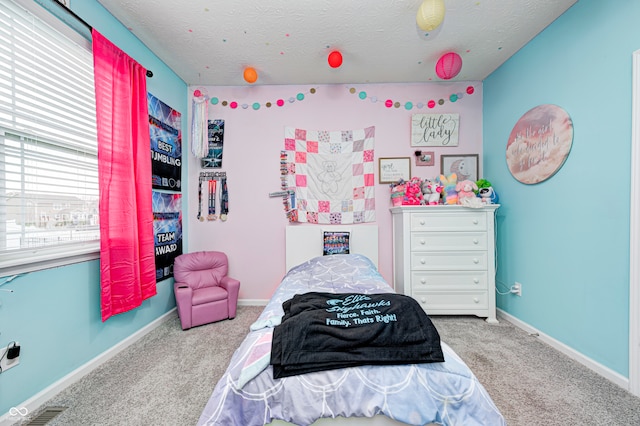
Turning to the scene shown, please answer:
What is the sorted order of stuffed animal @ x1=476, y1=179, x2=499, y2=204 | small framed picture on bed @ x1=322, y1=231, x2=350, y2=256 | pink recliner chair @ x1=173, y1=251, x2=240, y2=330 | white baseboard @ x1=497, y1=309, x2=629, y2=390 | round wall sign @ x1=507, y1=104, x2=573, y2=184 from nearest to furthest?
white baseboard @ x1=497, y1=309, x2=629, y2=390, round wall sign @ x1=507, y1=104, x2=573, y2=184, pink recliner chair @ x1=173, y1=251, x2=240, y2=330, stuffed animal @ x1=476, y1=179, x2=499, y2=204, small framed picture on bed @ x1=322, y1=231, x2=350, y2=256

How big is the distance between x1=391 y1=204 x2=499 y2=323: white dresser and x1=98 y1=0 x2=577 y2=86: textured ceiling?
5.01 feet

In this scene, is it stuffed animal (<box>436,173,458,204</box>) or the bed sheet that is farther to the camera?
stuffed animal (<box>436,173,458,204</box>)

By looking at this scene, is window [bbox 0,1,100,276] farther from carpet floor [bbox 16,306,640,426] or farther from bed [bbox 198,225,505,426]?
bed [bbox 198,225,505,426]

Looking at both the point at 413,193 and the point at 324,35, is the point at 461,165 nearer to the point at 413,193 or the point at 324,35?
the point at 413,193

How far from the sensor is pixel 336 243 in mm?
2828

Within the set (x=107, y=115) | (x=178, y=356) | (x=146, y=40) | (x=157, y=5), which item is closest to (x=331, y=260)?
(x=178, y=356)

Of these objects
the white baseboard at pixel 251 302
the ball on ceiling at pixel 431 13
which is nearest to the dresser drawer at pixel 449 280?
the white baseboard at pixel 251 302

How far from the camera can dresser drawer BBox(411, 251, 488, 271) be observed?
249 cm

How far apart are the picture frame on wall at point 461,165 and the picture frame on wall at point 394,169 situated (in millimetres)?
417

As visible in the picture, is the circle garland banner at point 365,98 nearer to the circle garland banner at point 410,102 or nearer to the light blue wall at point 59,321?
the circle garland banner at point 410,102

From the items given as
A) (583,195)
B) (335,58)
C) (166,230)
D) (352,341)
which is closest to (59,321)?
(166,230)

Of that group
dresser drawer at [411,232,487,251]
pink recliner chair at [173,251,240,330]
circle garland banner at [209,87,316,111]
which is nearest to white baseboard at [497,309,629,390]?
dresser drawer at [411,232,487,251]

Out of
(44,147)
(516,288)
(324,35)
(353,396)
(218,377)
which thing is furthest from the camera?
(516,288)

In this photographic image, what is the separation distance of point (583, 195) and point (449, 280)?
1245 mm
